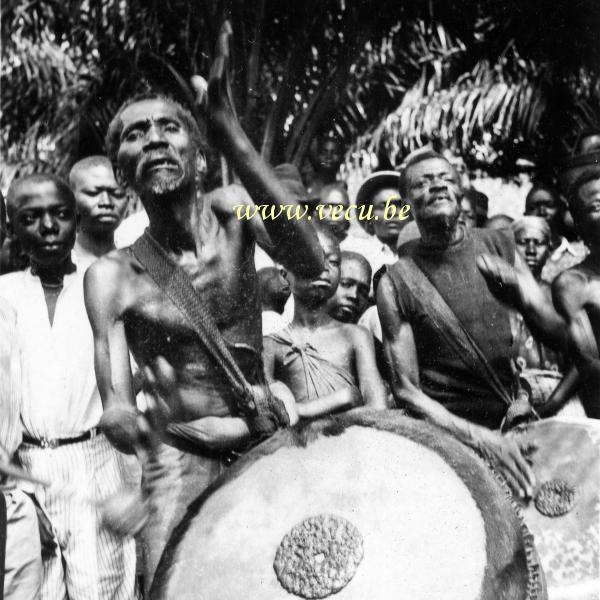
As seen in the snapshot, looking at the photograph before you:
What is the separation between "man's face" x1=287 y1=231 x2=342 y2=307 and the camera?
4.22 metres

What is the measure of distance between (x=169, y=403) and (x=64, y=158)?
4.77m

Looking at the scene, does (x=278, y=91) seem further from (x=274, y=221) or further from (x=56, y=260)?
(x=274, y=221)

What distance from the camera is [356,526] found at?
279cm

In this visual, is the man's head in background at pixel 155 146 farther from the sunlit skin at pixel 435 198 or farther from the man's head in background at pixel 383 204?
the man's head in background at pixel 383 204

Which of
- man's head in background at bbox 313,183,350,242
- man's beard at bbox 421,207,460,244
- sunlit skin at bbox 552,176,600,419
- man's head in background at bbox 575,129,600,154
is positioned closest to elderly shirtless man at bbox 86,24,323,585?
man's beard at bbox 421,207,460,244

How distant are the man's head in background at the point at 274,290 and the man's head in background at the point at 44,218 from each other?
1.09 metres

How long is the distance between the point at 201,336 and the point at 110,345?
0.31 meters

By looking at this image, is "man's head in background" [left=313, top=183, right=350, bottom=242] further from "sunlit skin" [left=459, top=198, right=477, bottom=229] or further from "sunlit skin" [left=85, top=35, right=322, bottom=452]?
"sunlit skin" [left=85, top=35, right=322, bottom=452]

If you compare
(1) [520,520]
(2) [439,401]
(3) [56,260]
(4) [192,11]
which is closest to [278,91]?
(4) [192,11]

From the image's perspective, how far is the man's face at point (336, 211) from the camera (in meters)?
5.35

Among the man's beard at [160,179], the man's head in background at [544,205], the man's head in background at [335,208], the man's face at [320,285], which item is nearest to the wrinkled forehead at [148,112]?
the man's beard at [160,179]

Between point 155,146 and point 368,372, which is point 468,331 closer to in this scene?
point 368,372

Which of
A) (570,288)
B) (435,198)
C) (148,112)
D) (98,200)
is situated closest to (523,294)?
(570,288)

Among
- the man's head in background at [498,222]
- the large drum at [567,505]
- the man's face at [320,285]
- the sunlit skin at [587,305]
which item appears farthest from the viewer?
the man's head in background at [498,222]
